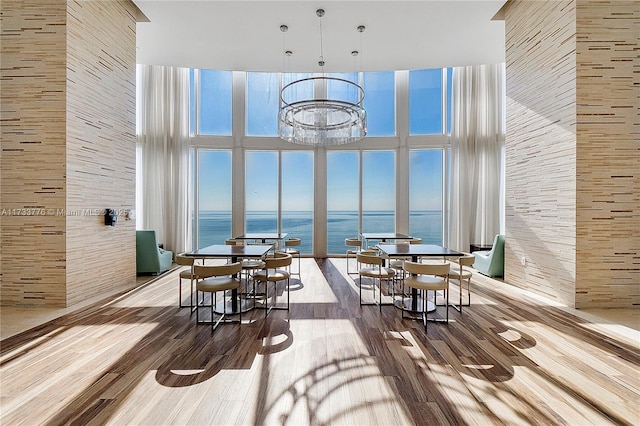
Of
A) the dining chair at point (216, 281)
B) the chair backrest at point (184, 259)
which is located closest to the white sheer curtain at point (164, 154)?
the chair backrest at point (184, 259)

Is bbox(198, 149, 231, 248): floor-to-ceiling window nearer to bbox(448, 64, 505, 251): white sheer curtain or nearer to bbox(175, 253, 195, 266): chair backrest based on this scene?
bbox(175, 253, 195, 266): chair backrest

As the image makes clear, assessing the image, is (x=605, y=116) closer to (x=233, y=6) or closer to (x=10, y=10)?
(x=233, y=6)

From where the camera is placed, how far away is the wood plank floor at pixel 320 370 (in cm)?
191

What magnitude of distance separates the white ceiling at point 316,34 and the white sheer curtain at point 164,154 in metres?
1.48

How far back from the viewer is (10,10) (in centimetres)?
392

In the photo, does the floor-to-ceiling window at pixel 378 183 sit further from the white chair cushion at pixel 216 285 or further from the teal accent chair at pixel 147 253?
the white chair cushion at pixel 216 285

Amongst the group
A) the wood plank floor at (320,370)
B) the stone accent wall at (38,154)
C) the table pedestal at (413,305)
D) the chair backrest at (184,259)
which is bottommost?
the wood plank floor at (320,370)

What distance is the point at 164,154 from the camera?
316 inches

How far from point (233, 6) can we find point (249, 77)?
3714 mm

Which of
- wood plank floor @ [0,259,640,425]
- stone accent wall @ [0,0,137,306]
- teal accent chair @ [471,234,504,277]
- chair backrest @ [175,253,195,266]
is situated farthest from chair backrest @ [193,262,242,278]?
teal accent chair @ [471,234,504,277]

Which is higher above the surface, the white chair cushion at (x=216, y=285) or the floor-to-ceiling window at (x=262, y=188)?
the floor-to-ceiling window at (x=262, y=188)

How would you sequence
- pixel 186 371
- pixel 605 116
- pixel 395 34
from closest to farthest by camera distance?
pixel 186 371 < pixel 605 116 < pixel 395 34

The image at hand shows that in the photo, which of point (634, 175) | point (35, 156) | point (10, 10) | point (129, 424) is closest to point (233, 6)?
point (10, 10)

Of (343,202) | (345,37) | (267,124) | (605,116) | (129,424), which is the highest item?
(345,37)
